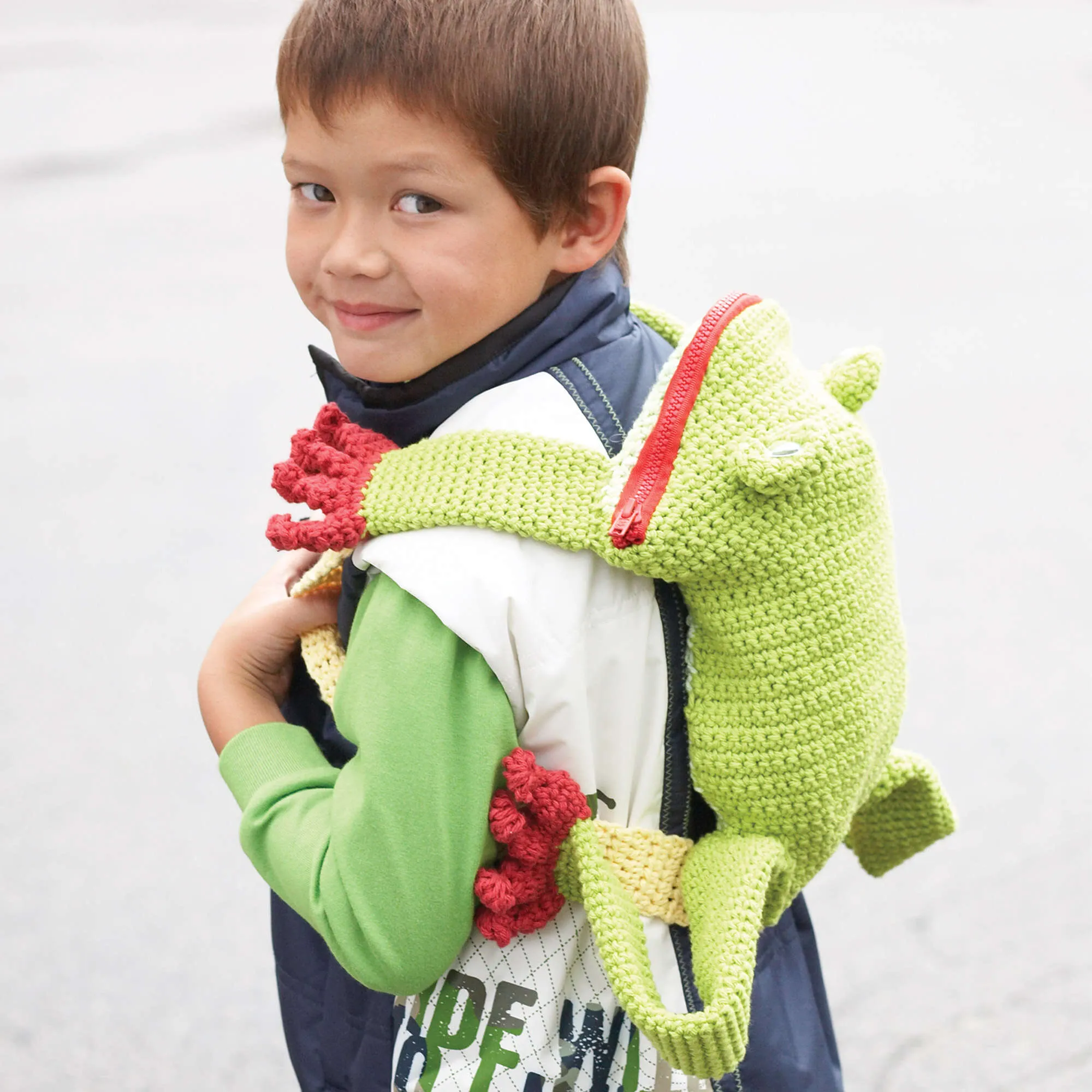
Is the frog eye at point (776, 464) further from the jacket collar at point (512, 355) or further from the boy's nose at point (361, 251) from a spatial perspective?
the boy's nose at point (361, 251)

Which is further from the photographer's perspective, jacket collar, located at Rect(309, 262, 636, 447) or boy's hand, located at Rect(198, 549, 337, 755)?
boy's hand, located at Rect(198, 549, 337, 755)

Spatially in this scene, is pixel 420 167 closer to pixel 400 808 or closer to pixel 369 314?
pixel 369 314

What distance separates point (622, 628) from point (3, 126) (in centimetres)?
464

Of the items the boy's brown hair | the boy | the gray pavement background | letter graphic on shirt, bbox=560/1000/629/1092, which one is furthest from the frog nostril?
the gray pavement background

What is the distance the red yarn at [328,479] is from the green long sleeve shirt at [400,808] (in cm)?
5

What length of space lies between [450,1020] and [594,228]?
570 millimetres

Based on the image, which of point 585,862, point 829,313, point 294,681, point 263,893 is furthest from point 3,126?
point 585,862

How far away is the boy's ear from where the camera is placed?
94 cm

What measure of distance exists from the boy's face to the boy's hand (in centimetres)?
21

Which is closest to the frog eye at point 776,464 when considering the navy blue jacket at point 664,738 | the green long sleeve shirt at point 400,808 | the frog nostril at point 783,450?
the frog nostril at point 783,450

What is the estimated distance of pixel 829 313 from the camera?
11.7 ft

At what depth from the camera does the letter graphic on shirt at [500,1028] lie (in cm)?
100

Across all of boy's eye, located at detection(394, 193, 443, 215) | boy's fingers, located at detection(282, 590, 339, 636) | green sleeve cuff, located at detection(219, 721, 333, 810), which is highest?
boy's eye, located at detection(394, 193, 443, 215)

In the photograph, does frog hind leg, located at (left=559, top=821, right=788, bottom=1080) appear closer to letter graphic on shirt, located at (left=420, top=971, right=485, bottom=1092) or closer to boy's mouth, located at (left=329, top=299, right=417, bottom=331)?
letter graphic on shirt, located at (left=420, top=971, right=485, bottom=1092)
